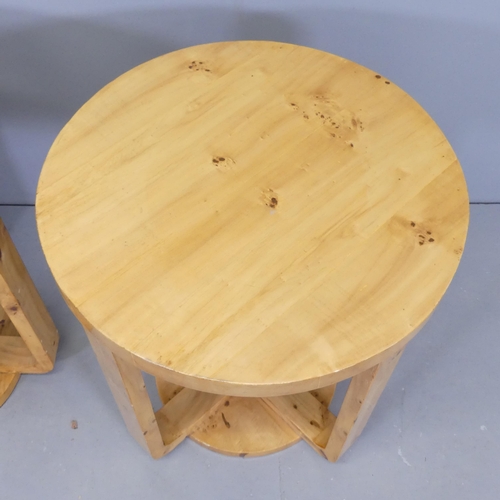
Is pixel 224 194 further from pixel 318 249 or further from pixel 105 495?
pixel 105 495

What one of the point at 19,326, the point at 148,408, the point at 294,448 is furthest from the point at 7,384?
the point at 294,448

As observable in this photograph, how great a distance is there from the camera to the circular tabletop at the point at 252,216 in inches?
30.1

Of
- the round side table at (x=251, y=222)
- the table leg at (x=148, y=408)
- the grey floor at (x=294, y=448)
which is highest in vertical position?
the round side table at (x=251, y=222)

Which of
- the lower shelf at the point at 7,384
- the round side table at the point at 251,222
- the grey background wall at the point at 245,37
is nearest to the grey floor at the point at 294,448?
the lower shelf at the point at 7,384

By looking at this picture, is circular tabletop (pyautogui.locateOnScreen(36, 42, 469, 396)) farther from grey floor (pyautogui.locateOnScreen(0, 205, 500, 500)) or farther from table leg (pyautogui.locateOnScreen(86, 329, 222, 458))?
grey floor (pyautogui.locateOnScreen(0, 205, 500, 500))

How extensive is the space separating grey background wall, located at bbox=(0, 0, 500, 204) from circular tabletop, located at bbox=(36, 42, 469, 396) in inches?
8.8

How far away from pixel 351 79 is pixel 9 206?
1.19 m

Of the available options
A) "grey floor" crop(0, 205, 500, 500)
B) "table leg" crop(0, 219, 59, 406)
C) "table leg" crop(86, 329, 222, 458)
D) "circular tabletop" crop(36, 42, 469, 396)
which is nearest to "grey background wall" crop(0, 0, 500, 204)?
"circular tabletop" crop(36, 42, 469, 396)

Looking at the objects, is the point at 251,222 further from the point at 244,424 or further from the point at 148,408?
the point at 244,424

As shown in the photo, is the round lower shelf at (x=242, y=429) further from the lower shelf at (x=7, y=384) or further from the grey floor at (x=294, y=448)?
the lower shelf at (x=7, y=384)

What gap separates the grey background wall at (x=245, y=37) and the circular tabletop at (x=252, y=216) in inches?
8.8

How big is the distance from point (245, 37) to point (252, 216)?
630mm

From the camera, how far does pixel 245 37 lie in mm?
1323

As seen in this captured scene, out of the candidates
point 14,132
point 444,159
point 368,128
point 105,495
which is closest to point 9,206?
point 14,132
